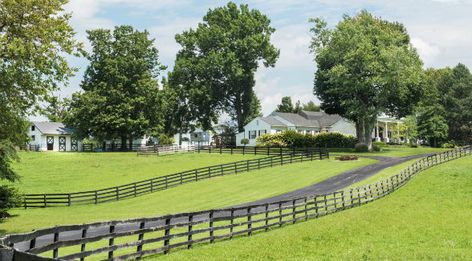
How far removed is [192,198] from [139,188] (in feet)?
25.7

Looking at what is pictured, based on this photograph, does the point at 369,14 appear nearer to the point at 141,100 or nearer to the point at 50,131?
the point at 141,100

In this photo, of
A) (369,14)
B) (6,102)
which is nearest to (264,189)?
(6,102)

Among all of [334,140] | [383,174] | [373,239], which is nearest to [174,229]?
[373,239]

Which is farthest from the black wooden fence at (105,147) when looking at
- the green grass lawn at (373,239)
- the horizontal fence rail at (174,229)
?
the green grass lawn at (373,239)

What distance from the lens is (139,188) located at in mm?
43281

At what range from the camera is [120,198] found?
4075 centimetres

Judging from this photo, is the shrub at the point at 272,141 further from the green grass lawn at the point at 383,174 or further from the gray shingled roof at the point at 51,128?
the gray shingled roof at the point at 51,128

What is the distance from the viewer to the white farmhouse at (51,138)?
9000 cm

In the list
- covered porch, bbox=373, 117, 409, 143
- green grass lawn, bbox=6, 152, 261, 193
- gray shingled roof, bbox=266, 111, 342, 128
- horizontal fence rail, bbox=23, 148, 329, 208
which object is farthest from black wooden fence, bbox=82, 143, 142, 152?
covered porch, bbox=373, 117, 409, 143

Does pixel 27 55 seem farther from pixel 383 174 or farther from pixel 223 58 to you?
pixel 223 58

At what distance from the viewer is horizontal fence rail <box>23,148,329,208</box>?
1563 inches

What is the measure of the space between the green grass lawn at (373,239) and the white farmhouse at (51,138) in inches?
2879

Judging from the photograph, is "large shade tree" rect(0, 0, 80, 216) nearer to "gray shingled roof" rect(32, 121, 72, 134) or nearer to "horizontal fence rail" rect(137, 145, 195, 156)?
"horizontal fence rail" rect(137, 145, 195, 156)

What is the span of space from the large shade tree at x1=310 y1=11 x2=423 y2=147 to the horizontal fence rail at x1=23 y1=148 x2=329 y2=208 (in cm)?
1817
